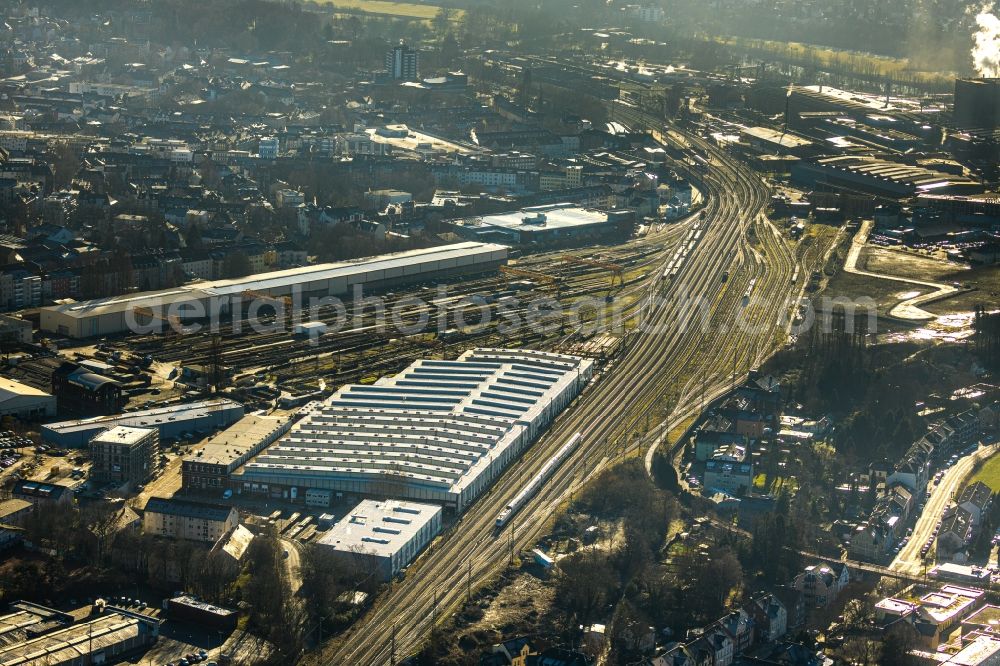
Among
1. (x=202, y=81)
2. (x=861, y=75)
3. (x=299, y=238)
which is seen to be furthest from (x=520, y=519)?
(x=861, y=75)

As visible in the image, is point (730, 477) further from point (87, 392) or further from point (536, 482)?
point (87, 392)

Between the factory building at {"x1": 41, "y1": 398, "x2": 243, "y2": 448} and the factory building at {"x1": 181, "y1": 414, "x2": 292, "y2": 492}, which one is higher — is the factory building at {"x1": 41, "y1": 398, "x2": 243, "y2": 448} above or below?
below

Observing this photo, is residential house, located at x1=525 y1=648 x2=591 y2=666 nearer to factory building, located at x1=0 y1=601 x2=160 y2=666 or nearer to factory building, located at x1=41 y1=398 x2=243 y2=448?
factory building, located at x1=0 y1=601 x2=160 y2=666

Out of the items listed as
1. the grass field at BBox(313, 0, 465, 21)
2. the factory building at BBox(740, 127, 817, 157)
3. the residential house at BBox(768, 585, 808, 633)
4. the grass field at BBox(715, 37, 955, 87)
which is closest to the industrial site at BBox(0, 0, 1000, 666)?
the residential house at BBox(768, 585, 808, 633)

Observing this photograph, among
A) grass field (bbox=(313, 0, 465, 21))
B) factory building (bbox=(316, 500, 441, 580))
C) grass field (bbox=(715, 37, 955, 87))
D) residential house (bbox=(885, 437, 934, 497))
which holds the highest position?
grass field (bbox=(715, 37, 955, 87))

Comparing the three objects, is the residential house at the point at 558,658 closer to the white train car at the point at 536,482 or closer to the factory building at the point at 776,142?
the white train car at the point at 536,482

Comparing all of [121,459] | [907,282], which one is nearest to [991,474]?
[907,282]
